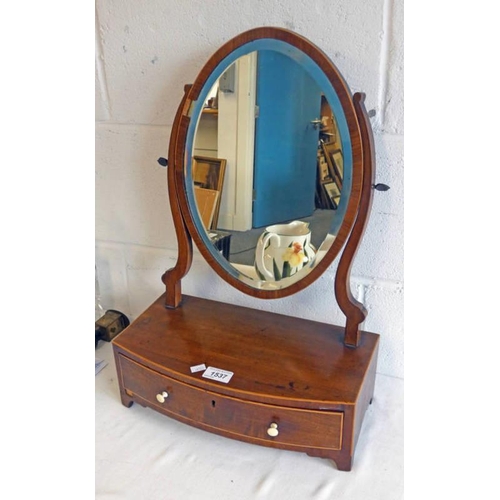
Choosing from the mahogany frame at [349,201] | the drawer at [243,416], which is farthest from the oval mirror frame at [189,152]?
the drawer at [243,416]

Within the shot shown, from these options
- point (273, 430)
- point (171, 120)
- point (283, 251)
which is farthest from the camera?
point (171, 120)

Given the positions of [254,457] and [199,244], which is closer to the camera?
[254,457]

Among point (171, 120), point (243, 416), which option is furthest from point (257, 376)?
point (171, 120)

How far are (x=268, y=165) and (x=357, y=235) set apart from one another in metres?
0.18

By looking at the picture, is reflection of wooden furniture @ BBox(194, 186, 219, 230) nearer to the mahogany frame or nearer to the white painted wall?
the mahogany frame

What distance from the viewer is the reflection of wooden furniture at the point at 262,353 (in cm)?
63

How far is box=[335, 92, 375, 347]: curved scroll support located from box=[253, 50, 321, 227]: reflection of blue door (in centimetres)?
7

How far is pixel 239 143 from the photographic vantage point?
2.38ft

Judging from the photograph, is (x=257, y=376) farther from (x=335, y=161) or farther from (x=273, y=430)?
(x=335, y=161)
